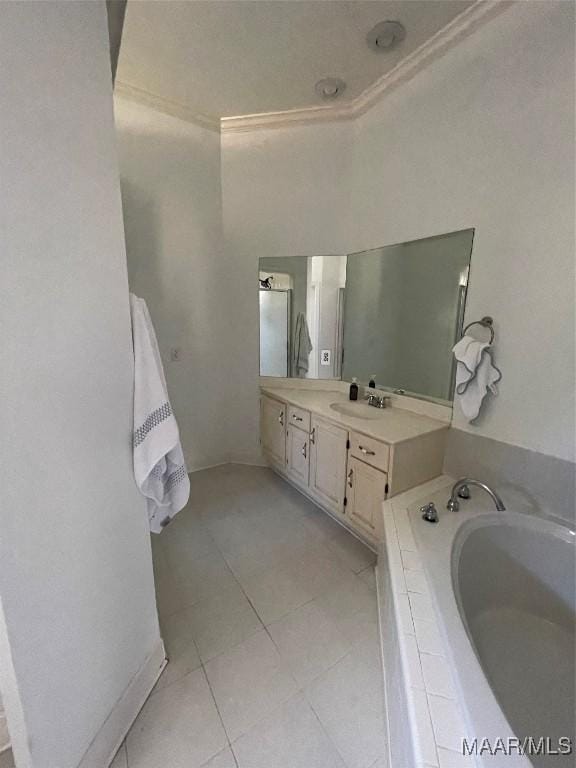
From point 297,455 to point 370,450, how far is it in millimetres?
736

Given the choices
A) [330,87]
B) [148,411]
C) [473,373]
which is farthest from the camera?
[330,87]

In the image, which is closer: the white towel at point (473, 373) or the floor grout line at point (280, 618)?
the floor grout line at point (280, 618)

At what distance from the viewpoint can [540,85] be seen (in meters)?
1.33

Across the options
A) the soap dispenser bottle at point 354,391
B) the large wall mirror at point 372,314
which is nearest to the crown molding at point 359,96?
the large wall mirror at point 372,314

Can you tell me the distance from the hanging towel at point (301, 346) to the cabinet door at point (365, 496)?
39.8 inches

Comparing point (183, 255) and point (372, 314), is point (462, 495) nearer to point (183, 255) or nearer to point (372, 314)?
point (372, 314)

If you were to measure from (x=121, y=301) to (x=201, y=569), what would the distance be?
1.52 meters

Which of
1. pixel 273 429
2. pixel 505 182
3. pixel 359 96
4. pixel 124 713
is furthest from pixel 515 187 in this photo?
pixel 124 713

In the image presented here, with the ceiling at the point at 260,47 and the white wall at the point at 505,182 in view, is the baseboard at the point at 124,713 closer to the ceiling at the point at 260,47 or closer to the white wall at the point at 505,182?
the white wall at the point at 505,182

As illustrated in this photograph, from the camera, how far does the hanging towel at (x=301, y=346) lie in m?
2.54

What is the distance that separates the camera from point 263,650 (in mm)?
1303

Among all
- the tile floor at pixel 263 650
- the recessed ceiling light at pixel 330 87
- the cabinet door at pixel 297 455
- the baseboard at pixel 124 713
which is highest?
the recessed ceiling light at pixel 330 87

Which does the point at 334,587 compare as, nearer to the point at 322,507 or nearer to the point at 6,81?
the point at 322,507

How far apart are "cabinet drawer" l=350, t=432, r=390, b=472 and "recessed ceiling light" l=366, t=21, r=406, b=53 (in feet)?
6.80
